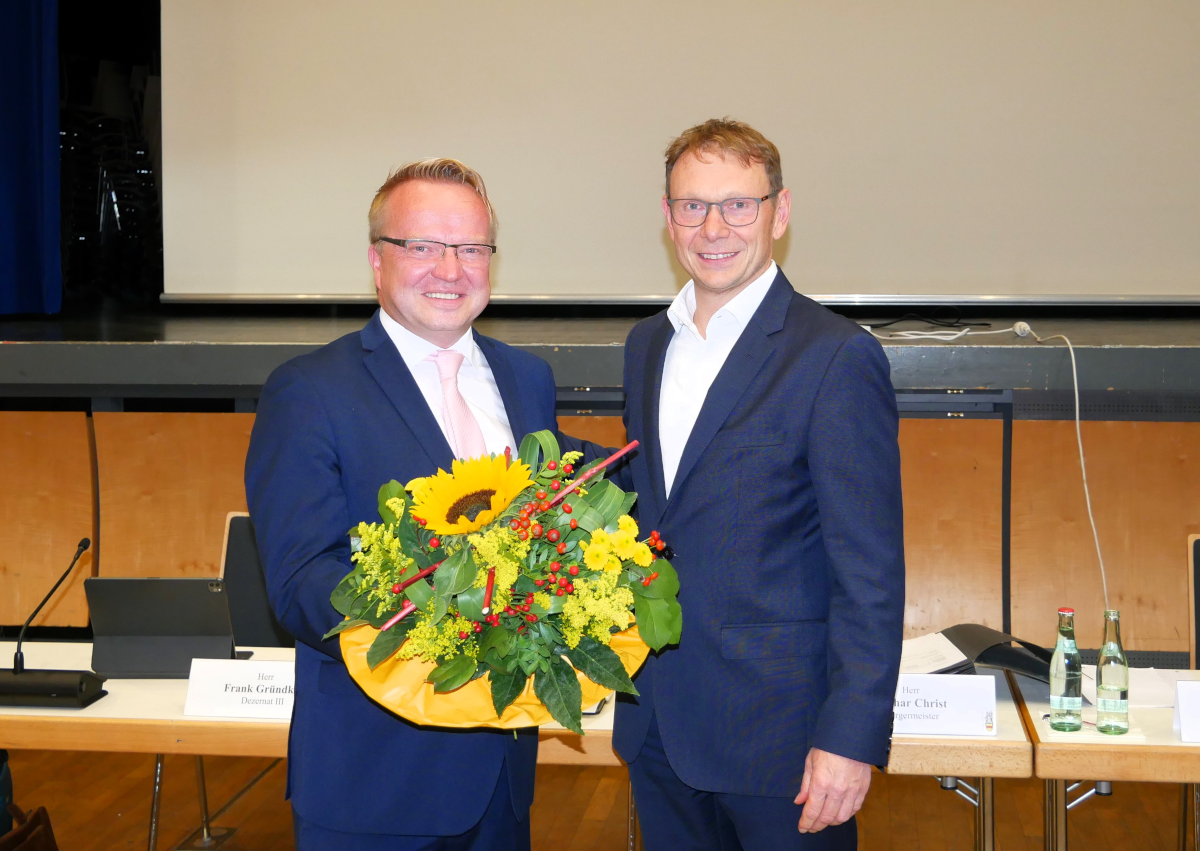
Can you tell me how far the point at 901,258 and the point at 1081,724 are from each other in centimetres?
274

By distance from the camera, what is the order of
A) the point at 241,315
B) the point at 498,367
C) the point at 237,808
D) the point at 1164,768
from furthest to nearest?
the point at 241,315 → the point at 237,808 → the point at 1164,768 → the point at 498,367

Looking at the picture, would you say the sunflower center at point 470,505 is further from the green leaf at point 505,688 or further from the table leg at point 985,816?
the table leg at point 985,816

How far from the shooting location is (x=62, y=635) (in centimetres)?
→ 437

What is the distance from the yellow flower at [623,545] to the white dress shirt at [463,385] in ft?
1.55

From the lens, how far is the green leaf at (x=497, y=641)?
1.13 meters

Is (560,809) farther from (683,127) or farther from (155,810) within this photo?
(683,127)

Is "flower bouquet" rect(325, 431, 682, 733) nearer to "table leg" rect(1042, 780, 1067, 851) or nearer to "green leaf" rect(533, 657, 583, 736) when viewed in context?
"green leaf" rect(533, 657, 583, 736)

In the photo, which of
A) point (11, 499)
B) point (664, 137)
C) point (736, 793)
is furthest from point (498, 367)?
point (11, 499)

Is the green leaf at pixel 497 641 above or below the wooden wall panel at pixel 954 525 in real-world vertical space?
above

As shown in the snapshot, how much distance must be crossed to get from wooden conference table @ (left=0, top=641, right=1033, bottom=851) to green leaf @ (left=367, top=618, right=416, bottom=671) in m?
0.89

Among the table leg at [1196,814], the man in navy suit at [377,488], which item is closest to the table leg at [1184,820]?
the table leg at [1196,814]

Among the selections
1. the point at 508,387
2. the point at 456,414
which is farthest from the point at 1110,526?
the point at 456,414

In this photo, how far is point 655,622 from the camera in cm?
121

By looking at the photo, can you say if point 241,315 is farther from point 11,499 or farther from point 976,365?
point 976,365
